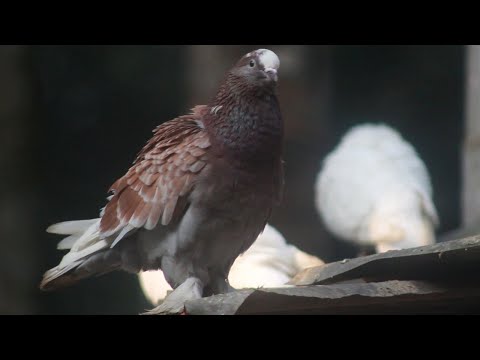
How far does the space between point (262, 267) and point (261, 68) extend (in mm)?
1087

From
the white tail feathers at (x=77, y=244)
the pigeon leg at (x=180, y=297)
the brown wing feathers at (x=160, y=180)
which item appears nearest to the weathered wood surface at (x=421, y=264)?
the pigeon leg at (x=180, y=297)

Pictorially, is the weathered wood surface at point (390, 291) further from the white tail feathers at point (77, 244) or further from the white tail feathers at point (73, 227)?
the white tail feathers at point (73, 227)

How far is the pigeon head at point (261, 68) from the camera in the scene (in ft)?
14.0

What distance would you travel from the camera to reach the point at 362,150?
6898 millimetres

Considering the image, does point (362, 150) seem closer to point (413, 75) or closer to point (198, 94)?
point (198, 94)

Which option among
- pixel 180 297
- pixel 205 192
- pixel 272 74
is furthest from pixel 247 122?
pixel 180 297

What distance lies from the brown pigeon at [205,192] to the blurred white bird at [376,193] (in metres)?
1.62

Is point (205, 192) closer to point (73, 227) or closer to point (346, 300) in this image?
point (73, 227)

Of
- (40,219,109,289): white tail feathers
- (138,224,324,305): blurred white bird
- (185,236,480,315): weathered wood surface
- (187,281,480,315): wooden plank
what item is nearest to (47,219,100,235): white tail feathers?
(40,219,109,289): white tail feathers

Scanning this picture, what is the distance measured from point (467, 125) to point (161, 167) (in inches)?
151

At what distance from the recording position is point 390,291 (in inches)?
129

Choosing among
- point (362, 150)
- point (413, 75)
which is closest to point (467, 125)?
point (362, 150)

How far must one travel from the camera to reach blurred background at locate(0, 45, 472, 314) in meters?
→ 7.98

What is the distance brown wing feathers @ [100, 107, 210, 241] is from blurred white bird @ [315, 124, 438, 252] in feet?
5.90
